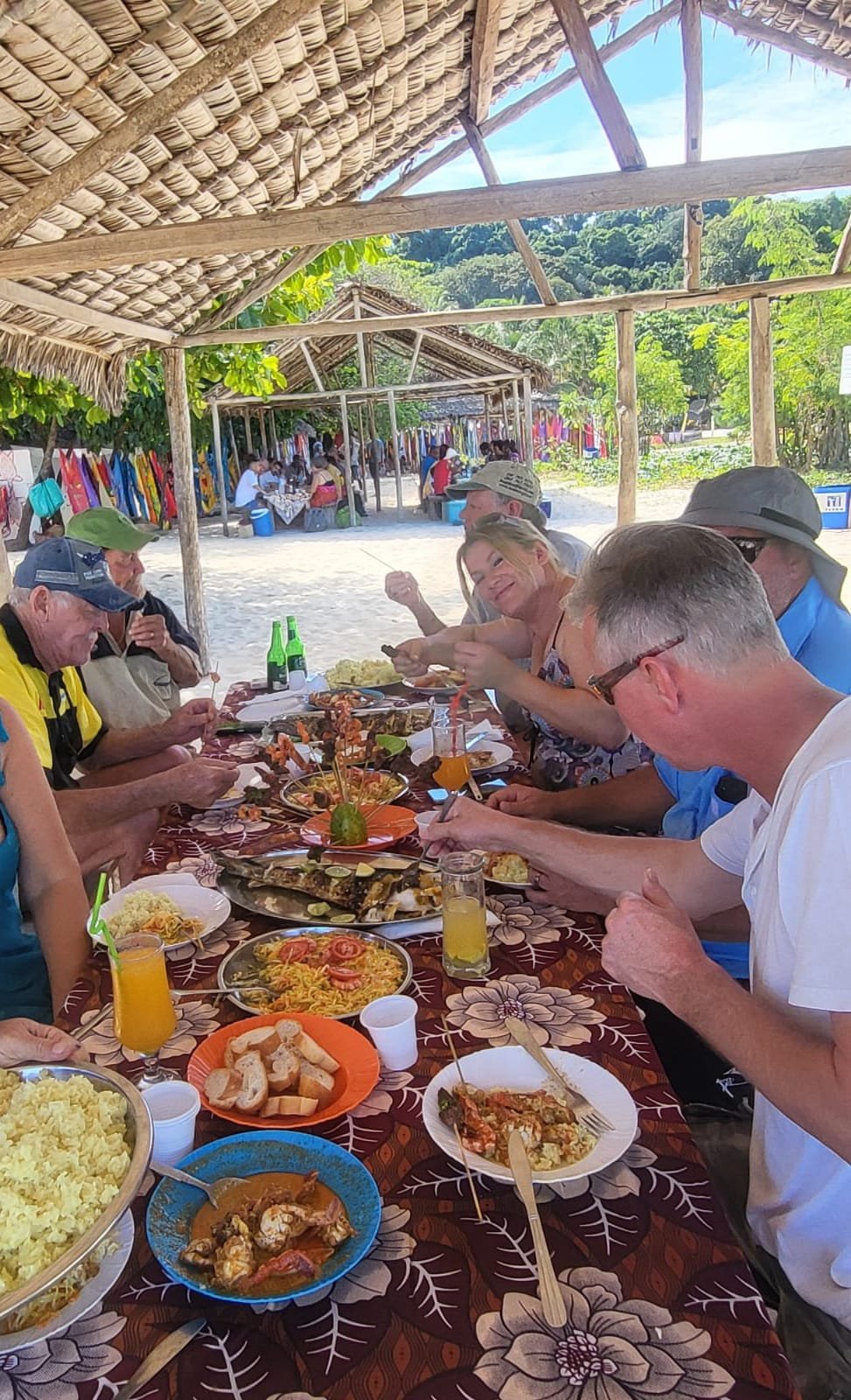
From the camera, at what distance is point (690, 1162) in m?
1.28

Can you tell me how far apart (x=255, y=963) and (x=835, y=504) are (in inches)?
633

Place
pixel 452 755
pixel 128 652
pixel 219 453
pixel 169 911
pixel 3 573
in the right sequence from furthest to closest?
1. pixel 219 453
2. pixel 3 573
3. pixel 128 652
4. pixel 452 755
5. pixel 169 911

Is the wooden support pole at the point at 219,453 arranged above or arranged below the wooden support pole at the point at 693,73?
below

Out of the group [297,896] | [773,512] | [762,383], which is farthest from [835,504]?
[297,896]

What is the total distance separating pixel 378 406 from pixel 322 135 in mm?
20424

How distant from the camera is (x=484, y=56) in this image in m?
5.74

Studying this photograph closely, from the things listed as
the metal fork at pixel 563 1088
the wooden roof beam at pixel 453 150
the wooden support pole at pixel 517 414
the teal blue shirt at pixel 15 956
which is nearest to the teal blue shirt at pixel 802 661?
the metal fork at pixel 563 1088

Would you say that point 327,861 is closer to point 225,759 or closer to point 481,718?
point 225,759

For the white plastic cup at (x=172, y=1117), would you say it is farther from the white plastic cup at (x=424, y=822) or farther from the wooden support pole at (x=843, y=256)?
the wooden support pole at (x=843, y=256)

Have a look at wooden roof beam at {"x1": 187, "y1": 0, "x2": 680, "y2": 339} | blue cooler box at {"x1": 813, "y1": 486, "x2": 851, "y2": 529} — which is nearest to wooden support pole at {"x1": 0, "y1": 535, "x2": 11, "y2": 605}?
wooden roof beam at {"x1": 187, "y1": 0, "x2": 680, "y2": 339}

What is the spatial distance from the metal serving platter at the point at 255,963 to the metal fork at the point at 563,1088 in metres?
0.28

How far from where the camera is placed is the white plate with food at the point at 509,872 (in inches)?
85.0

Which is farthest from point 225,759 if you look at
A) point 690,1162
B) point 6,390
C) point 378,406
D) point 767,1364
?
point 378,406

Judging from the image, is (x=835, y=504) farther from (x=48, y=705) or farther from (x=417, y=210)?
(x=48, y=705)
